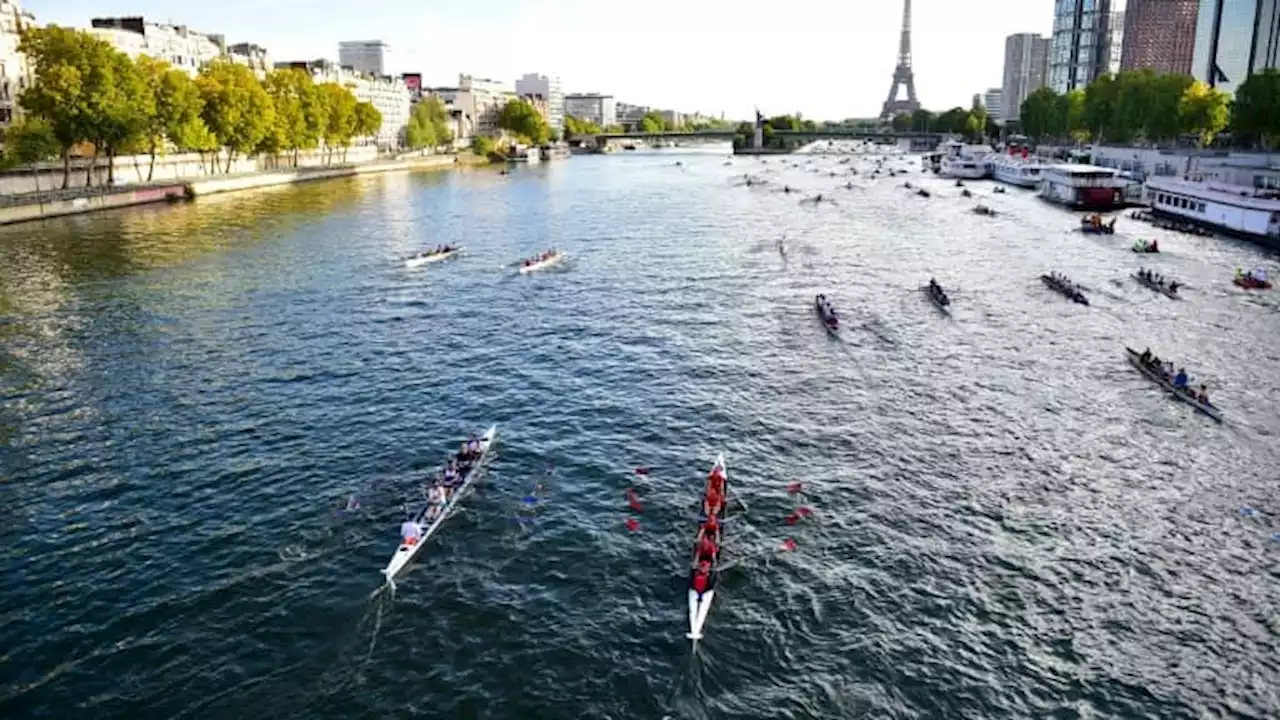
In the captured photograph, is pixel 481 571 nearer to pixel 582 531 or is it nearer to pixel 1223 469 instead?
pixel 582 531

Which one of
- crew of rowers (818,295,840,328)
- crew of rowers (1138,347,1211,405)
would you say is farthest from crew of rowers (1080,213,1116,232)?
crew of rowers (1138,347,1211,405)

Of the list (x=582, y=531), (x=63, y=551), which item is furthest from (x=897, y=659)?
(x=63, y=551)

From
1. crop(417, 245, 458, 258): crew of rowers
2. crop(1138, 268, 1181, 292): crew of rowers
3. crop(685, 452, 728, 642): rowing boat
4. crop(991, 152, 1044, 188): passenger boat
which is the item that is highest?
crop(991, 152, 1044, 188): passenger boat

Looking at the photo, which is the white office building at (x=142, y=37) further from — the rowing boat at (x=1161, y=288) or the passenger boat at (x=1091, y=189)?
the rowing boat at (x=1161, y=288)

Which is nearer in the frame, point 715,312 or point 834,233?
point 715,312

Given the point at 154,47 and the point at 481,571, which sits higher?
the point at 154,47

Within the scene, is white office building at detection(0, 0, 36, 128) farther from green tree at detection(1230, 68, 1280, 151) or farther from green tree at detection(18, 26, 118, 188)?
green tree at detection(1230, 68, 1280, 151)

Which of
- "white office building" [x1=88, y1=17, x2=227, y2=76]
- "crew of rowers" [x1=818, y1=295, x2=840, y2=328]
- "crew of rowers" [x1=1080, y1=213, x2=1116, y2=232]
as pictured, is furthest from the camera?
"white office building" [x1=88, y1=17, x2=227, y2=76]
